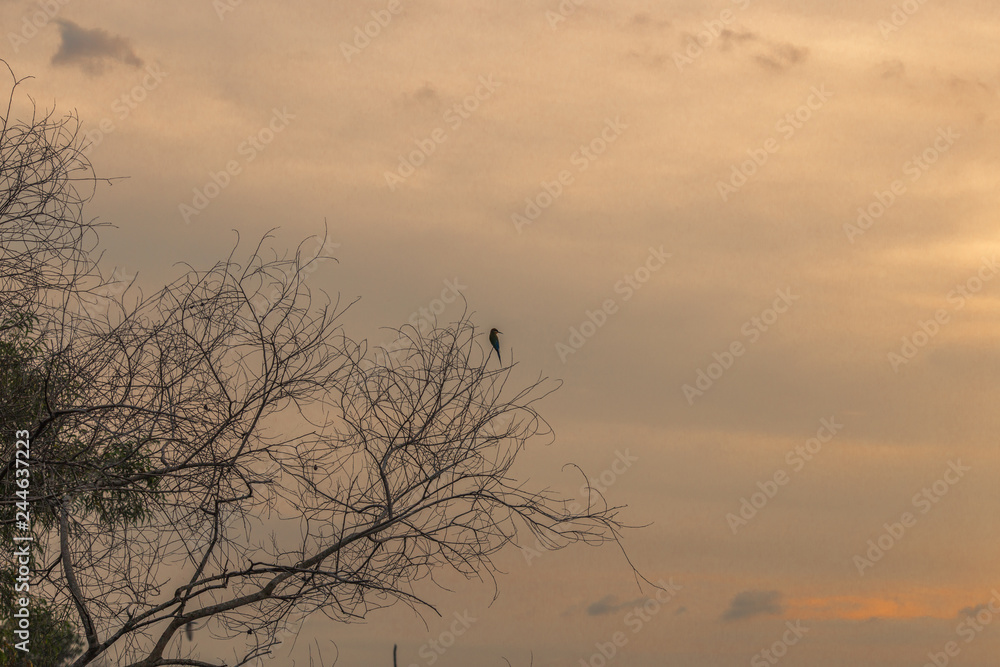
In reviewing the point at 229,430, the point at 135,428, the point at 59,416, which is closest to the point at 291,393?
the point at 229,430

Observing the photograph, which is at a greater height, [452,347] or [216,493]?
[452,347]

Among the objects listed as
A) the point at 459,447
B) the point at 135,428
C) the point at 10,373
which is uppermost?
the point at 10,373

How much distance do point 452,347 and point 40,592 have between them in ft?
13.0

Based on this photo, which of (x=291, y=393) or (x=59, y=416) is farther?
(x=291, y=393)

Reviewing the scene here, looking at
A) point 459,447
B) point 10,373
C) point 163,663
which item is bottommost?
point 163,663

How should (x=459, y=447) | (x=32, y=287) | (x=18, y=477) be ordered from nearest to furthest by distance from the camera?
(x=18, y=477)
(x=459, y=447)
(x=32, y=287)

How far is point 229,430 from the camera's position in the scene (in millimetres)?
7820

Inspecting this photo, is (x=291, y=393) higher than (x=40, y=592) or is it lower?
higher

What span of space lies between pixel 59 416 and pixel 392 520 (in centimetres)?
250

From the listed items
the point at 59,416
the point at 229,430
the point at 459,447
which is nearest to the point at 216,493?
the point at 229,430

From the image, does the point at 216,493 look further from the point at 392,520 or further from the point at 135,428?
the point at 392,520

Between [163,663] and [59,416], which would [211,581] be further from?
[59,416]

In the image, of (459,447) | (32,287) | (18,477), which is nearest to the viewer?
(18,477)

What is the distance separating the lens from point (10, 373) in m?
8.48
